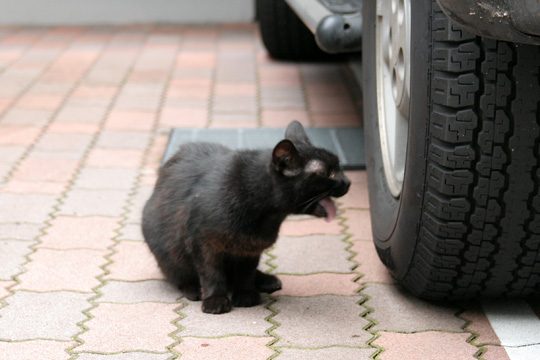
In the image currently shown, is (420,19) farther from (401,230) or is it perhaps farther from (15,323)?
(15,323)

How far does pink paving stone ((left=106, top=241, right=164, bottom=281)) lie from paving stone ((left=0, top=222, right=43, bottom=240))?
1.32ft

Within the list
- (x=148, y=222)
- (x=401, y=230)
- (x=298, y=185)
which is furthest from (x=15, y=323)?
(x=401, y=230)

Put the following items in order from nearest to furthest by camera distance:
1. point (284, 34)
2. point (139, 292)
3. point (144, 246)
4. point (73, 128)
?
point (139, 292) < point (144, 246) < point (73, 128) < point (284, 34)

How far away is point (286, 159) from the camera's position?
3.40 metres

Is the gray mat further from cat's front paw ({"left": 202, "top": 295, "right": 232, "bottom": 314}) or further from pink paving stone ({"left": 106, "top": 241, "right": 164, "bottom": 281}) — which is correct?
cat's front paw ({"left": 202, "top": 295, "right": 232, "bottom": 314})

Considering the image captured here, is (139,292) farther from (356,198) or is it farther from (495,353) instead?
(356,198)

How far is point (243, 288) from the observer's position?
3711 millimetres

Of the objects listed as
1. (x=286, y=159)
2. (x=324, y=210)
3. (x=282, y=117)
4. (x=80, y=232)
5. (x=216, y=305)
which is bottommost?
(x=282, y=117)

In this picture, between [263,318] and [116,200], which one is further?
[116,200]

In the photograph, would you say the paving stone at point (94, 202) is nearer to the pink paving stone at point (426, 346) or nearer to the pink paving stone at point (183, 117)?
the pink paving stone at point (183, 117)

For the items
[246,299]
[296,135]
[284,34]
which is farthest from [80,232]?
[284,34]

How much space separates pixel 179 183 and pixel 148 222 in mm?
218

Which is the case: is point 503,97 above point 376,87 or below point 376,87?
above

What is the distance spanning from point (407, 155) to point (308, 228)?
1.30 meters
